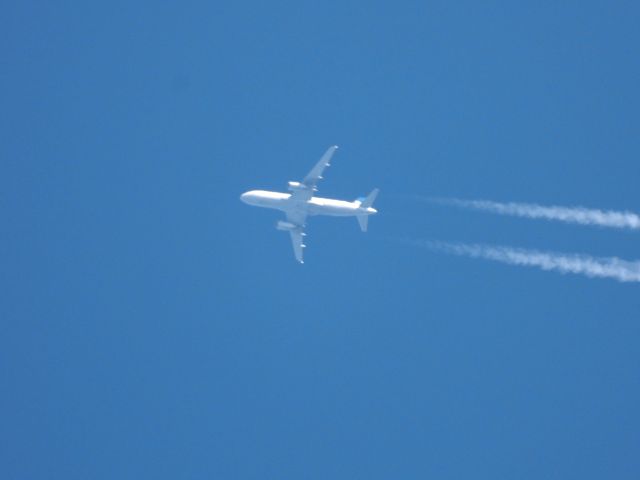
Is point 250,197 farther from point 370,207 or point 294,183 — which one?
point 370,207

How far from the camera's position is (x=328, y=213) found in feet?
278

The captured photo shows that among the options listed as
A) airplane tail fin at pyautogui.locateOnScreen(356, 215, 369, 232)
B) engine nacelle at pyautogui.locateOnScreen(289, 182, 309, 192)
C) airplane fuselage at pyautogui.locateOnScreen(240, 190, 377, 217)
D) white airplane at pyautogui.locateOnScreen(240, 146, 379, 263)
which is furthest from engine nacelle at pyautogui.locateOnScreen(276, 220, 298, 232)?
airplane tail fin at pyautogui.locateOnScreen(356, 215, 369, 232)

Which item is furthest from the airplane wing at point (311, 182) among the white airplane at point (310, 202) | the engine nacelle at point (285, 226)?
the engine nacelle at point (285, 226)

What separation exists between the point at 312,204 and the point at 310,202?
0.93 feet

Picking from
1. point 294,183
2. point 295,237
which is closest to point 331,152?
point 294,183

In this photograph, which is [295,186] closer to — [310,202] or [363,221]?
[310,202]

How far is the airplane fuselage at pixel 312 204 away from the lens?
8381 cm

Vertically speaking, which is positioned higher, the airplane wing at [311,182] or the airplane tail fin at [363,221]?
the airplane wing at [311,182]

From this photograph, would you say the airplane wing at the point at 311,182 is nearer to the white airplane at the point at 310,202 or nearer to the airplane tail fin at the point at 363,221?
the white airplane at the point at 310,202

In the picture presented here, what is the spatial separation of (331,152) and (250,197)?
8360mm

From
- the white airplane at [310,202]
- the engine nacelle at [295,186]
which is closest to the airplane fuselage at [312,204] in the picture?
the white airplane at [310,202]

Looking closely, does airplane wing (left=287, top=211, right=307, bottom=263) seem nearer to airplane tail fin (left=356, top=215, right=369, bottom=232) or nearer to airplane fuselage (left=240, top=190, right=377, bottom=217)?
airplane fuselage (left=240, top=190, right=377, bottom=217)

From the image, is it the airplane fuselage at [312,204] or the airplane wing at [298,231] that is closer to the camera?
the airplane fuselage at [312,204]

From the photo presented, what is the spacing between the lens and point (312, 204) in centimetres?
8512
